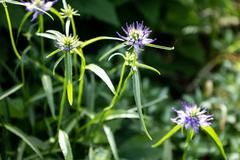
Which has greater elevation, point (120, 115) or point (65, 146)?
point (120, 115)

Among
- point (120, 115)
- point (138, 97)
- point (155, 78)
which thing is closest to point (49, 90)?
point (120, 115)

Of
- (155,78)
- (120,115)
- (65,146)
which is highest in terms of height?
(155,78)

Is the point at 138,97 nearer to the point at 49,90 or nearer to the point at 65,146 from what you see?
the point at 65,146

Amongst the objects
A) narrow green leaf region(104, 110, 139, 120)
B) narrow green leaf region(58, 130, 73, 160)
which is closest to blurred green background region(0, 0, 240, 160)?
narrow green leaf region(104, 110, 139, 120)

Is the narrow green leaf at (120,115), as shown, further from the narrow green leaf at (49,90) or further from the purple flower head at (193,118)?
the purple flower head at (193,118)

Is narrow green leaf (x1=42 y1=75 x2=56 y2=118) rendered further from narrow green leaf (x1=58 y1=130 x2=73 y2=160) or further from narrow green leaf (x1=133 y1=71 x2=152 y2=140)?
narrow green leaf (x1=133 y1=71 x2=152 y2=140)

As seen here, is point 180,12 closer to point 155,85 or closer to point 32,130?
point 155,85

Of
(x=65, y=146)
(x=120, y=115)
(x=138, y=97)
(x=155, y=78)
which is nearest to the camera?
(x=138, y=97)

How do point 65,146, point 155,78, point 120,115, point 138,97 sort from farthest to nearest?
point 155,78, point 120,115, point 65,146, point 138,97

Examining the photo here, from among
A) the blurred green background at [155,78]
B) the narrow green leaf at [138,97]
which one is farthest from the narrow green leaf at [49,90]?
the narrow green leaf at [138,97]
